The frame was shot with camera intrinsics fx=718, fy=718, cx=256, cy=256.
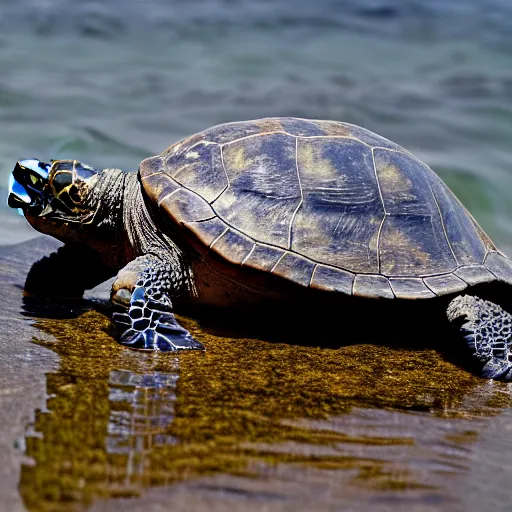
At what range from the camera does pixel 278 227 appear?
167 inches

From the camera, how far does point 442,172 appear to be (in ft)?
34.7

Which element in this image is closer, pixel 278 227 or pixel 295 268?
pixel 295 268

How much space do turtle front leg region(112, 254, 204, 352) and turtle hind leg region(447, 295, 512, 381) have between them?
5.10 feet

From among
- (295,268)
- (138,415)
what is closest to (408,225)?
(295,268)

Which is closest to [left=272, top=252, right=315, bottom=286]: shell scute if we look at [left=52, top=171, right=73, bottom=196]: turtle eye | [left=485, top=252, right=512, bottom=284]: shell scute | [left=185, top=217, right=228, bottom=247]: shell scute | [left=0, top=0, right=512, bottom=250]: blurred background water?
[left=185, top=217, right=228, bottom=247]: shell scute

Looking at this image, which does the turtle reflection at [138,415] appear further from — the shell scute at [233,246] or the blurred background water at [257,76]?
the blurred background water at [257,76]

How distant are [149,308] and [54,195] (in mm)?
1231

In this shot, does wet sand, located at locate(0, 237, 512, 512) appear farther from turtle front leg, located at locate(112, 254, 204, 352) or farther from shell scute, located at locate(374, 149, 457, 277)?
shell scute, located at locate(374, 149, 457, 277)

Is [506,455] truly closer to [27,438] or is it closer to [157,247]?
[27,438]

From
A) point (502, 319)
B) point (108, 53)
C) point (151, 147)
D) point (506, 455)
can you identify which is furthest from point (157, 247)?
point (108, 53)

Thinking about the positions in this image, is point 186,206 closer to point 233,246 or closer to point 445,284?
point 233,246

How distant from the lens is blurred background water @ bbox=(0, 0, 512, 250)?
11.3m

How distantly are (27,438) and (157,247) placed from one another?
230cm

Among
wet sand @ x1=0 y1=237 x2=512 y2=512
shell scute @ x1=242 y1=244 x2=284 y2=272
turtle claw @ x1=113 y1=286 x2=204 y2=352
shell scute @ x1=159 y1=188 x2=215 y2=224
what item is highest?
shell scute @ x1=159 y1=188 x2=215 y2=224
